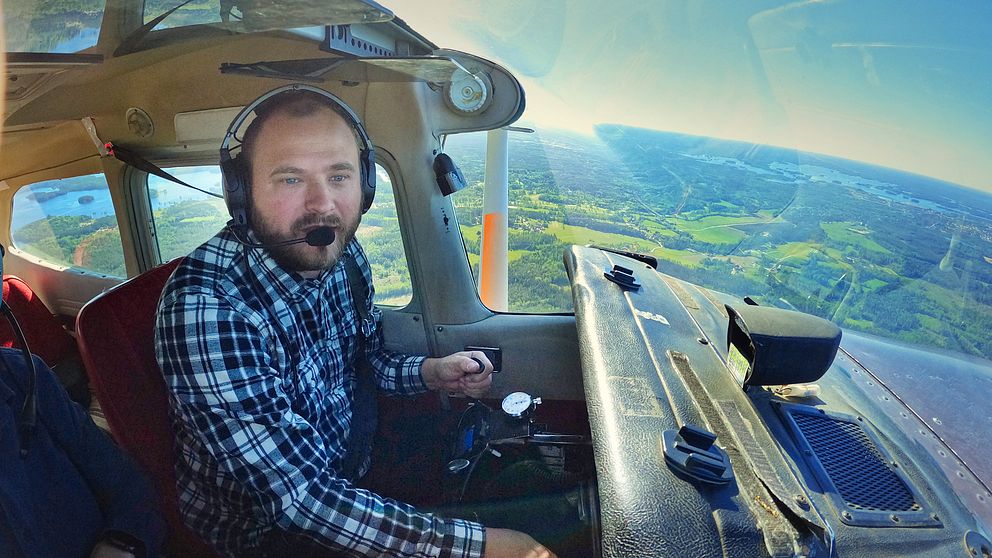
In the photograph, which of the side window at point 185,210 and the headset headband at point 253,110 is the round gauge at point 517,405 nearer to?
the headset headband at point 253,110

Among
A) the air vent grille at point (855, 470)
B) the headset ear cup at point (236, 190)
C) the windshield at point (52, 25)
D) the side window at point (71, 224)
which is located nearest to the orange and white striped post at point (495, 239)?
the headset ear cup at point (236, 190)

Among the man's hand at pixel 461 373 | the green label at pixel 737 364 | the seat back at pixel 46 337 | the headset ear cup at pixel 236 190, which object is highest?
the headset ear cup at pixel 236 190

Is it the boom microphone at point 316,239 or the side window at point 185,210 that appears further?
Answer: the side window at point 185,210

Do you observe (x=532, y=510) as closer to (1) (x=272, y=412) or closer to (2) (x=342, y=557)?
(2) (x=342, y=557)

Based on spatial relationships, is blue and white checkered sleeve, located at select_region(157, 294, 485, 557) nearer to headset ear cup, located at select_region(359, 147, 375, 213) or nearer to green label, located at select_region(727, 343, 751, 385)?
headset ear cup, located at select_region(359, 147, 375, 213)

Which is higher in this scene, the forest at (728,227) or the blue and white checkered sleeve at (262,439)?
the forest at (728,227)

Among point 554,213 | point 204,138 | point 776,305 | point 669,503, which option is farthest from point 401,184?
point 669,503

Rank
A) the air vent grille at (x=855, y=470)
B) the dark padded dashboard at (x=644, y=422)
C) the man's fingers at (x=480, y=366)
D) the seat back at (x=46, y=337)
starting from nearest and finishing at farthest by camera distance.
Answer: the dark padded dashboard at (x=644, y=422), the air vent grille at (x=855, y=470), the man's fingers at (x=480, y=366), the seat back at (x=46, y=337)
